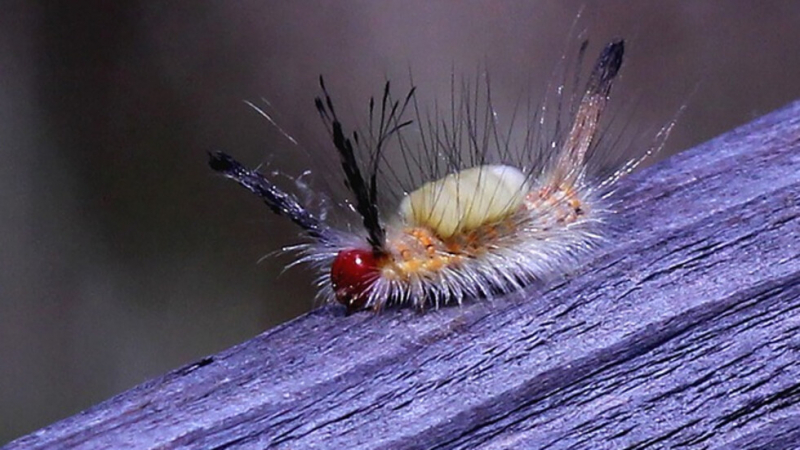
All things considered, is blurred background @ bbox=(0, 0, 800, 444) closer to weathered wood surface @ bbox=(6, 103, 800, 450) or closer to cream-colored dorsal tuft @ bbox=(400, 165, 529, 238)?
cream-colored dorsal tuft @ bbox=(400, 165, 529, 238)

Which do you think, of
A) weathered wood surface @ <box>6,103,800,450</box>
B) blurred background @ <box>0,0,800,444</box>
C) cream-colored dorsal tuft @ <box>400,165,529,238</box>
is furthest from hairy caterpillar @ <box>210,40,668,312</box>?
blurred background @ <box>0,0,800,444</box>

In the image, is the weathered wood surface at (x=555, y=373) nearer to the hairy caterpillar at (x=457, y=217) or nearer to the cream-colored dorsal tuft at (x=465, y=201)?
the hairy caterpillar at (x=457, y=217)

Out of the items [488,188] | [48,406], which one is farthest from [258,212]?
[488,188]

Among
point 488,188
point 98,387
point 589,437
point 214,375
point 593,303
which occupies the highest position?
point 98,387

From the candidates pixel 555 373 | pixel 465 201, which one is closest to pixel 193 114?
pixel 465 201

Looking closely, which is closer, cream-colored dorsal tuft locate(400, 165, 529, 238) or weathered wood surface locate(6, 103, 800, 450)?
weathered wood surface locate(6, 103, 800, 450)

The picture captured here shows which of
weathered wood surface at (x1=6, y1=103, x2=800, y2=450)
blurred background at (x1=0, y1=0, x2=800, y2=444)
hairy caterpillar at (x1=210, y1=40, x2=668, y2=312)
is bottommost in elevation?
weathered wood surface at (x1=6, y1=103, x2=800, y2=450)

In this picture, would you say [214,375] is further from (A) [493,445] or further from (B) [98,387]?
(B) [98,387]
